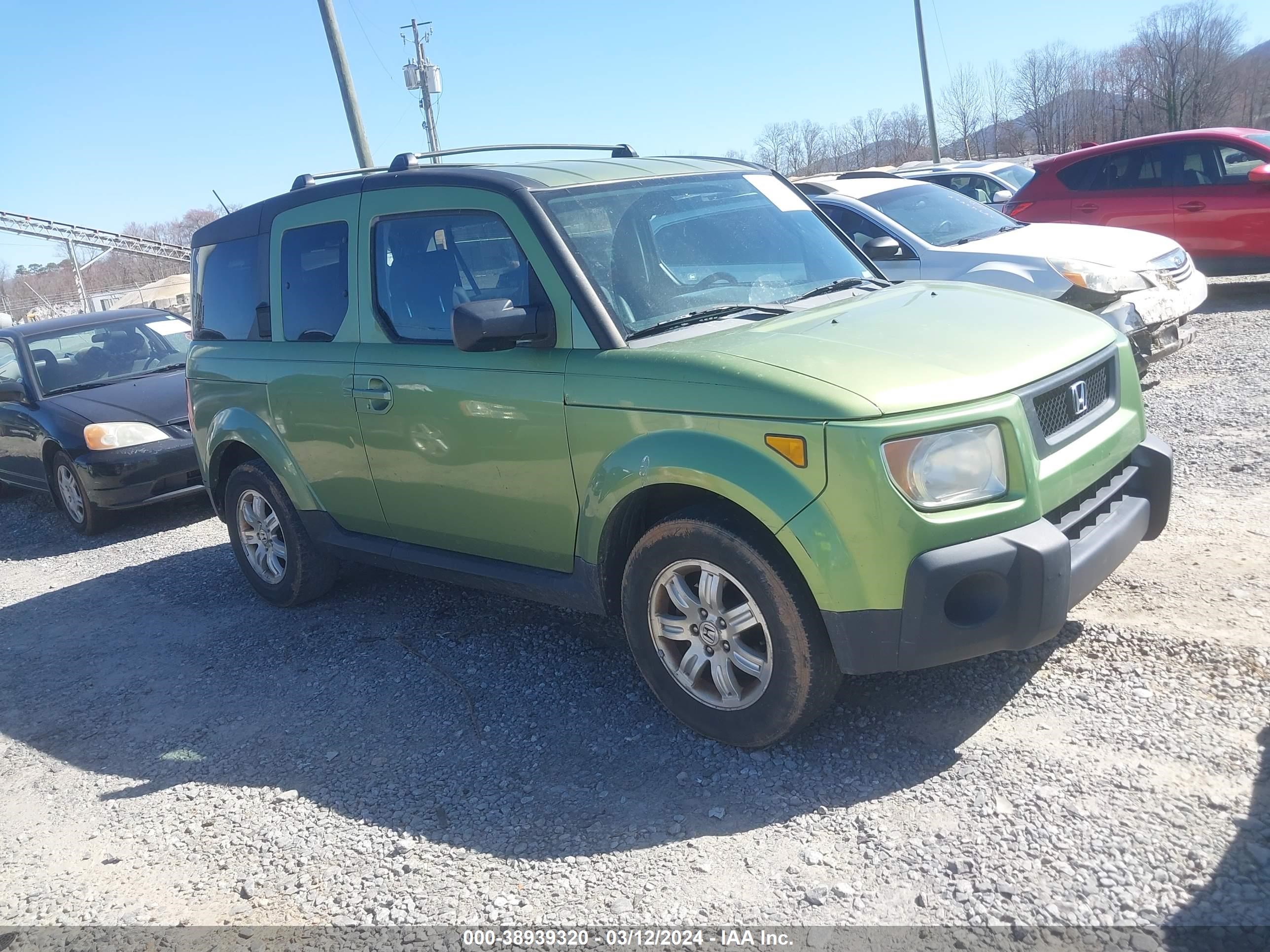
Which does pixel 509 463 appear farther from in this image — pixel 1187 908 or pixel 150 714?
pixel 1187 908

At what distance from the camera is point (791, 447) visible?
10.3 feet

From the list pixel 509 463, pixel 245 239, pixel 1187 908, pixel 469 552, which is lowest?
pixel 1187 908

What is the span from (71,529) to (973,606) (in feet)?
26.2

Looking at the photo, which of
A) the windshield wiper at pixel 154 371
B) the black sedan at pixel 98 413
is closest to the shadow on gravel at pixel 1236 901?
the black sedan at pixel 98 413

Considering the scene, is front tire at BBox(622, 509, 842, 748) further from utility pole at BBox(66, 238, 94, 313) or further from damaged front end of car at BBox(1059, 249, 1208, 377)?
utility pole at BBox(66, 238, 94, 313)

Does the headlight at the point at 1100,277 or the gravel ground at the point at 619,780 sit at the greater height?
the headlight at the point at 1100,277

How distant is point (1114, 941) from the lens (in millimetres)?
2480

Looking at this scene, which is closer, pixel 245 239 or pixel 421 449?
pixel 421 449

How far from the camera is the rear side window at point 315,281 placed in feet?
15.8

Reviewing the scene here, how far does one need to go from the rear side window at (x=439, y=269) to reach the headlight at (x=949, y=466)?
5.14 ft

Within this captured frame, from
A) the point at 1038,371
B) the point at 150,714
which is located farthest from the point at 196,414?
the point at 1038,371

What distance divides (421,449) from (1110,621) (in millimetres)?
2866

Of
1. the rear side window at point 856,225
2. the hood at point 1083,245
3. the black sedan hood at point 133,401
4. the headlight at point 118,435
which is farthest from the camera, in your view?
the rear side window at point 856,225

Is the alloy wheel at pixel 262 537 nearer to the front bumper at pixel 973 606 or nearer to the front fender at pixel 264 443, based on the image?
the front fender at pixel 264 443
